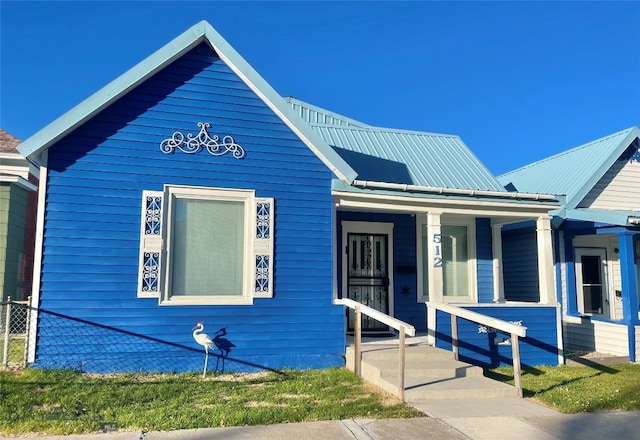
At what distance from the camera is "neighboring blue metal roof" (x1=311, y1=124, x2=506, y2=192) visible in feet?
35.2

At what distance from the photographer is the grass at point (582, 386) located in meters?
6.39

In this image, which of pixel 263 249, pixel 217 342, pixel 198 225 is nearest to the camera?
pixel 217 342

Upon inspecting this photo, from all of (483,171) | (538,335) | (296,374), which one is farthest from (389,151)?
(296,374)

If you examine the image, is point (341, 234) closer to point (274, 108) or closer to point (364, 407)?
point (274, 108)

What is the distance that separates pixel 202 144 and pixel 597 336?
8.96m

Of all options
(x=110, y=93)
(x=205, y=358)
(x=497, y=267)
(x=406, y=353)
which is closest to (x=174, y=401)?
(x=205, y=358)

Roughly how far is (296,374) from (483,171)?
646 centimetres

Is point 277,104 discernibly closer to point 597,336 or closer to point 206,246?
point 206,246

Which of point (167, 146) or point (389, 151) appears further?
point (389, 151)

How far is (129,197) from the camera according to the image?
7.55m

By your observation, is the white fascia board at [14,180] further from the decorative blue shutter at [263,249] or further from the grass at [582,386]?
the grass at [582,386]

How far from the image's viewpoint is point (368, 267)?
10.5 m

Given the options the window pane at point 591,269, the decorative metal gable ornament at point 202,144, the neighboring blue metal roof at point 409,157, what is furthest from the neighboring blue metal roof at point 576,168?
the decorative metal gable ornament at point 202,144

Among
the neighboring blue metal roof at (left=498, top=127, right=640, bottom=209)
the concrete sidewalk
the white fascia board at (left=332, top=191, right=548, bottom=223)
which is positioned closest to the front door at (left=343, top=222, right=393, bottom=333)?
the white fascia board at (left=332, top=191, right=548, bottom=223)
